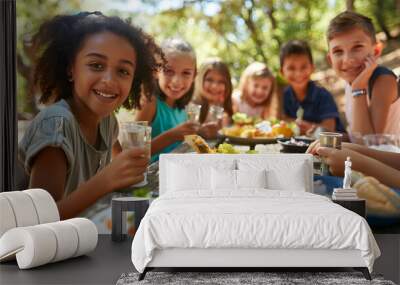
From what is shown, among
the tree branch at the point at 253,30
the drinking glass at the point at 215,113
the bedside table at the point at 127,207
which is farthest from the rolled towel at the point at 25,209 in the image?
the tree branch at the point at 253,30

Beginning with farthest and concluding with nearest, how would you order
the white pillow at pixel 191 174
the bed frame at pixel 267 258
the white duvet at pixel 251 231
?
1. the white pillow at pixel 191 174
2. the bed frame at pixel 267 258
3. the white duvet at pixel 251 231

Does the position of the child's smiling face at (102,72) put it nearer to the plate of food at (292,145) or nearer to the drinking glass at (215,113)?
the drinking glass at (215,113)

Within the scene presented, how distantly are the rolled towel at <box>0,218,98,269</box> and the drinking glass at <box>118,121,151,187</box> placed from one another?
1842mm

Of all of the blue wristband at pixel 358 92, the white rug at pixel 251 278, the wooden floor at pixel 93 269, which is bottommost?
Result: the wooden floor at pixel 93 269

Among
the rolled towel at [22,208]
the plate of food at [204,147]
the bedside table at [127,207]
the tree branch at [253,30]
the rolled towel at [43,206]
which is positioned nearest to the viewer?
the rolled towel at [22,208]

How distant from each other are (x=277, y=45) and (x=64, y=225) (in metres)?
3.06

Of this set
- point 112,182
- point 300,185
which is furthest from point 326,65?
point 112,182

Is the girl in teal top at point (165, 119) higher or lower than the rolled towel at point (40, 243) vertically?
higher

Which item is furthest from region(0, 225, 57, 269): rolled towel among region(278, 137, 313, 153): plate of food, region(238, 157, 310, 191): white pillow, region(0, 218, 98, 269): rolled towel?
region(278, 137, 313, 153): plate of food

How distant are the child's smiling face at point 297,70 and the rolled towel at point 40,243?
289 centimetres

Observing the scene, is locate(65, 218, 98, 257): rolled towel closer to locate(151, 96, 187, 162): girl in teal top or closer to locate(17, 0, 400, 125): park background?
locate(151, 96, 187, 162): girl in teal top

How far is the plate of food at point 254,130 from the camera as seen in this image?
7504 millimetres

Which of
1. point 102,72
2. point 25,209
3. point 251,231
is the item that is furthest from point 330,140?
point 25,209

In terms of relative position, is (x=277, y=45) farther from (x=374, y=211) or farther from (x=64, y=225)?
(x=64, y=225)
